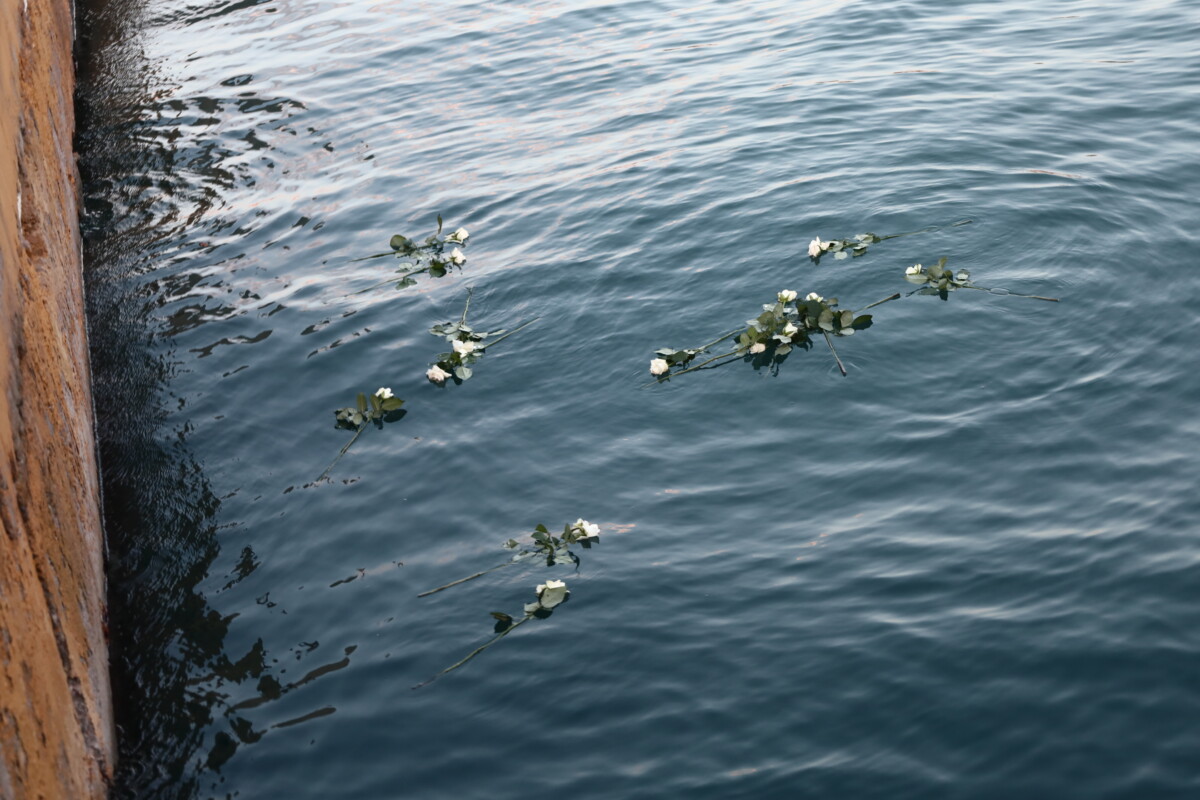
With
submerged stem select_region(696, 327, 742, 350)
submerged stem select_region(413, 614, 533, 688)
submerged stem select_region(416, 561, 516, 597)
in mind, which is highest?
submerged stem select_region(696, 327, 742, 350)

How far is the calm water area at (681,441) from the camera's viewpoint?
4523mm

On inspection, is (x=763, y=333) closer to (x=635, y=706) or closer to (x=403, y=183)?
(x=635, y=706)

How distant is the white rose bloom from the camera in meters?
5.22

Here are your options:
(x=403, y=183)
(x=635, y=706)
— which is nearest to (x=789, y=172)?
(x=403, y=183)

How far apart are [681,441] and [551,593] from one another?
1491mm

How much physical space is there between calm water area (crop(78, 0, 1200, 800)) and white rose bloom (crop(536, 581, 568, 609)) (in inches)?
3.2

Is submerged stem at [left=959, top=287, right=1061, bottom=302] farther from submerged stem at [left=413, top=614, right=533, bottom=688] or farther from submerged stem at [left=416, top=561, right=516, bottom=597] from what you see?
submerged stem at [left=413, top=614, right=533, bottom=688]

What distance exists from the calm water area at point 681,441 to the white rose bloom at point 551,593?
8 cm

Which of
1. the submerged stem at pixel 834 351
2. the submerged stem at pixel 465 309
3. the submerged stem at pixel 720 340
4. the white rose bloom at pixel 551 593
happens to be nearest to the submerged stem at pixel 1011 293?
the submerged stem at pixel 834 351

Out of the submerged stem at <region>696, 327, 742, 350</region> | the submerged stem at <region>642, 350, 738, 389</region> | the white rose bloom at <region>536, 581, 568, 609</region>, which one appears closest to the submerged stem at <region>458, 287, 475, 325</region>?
the submerged stem at <region>642, 350, 738, 389</region>

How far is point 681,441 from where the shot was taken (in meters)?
6.34

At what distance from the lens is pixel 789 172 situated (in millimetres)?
9148

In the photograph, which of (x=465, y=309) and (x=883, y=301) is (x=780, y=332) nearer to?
(x=883, y=301)

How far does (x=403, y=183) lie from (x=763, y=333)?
15.6 feet
